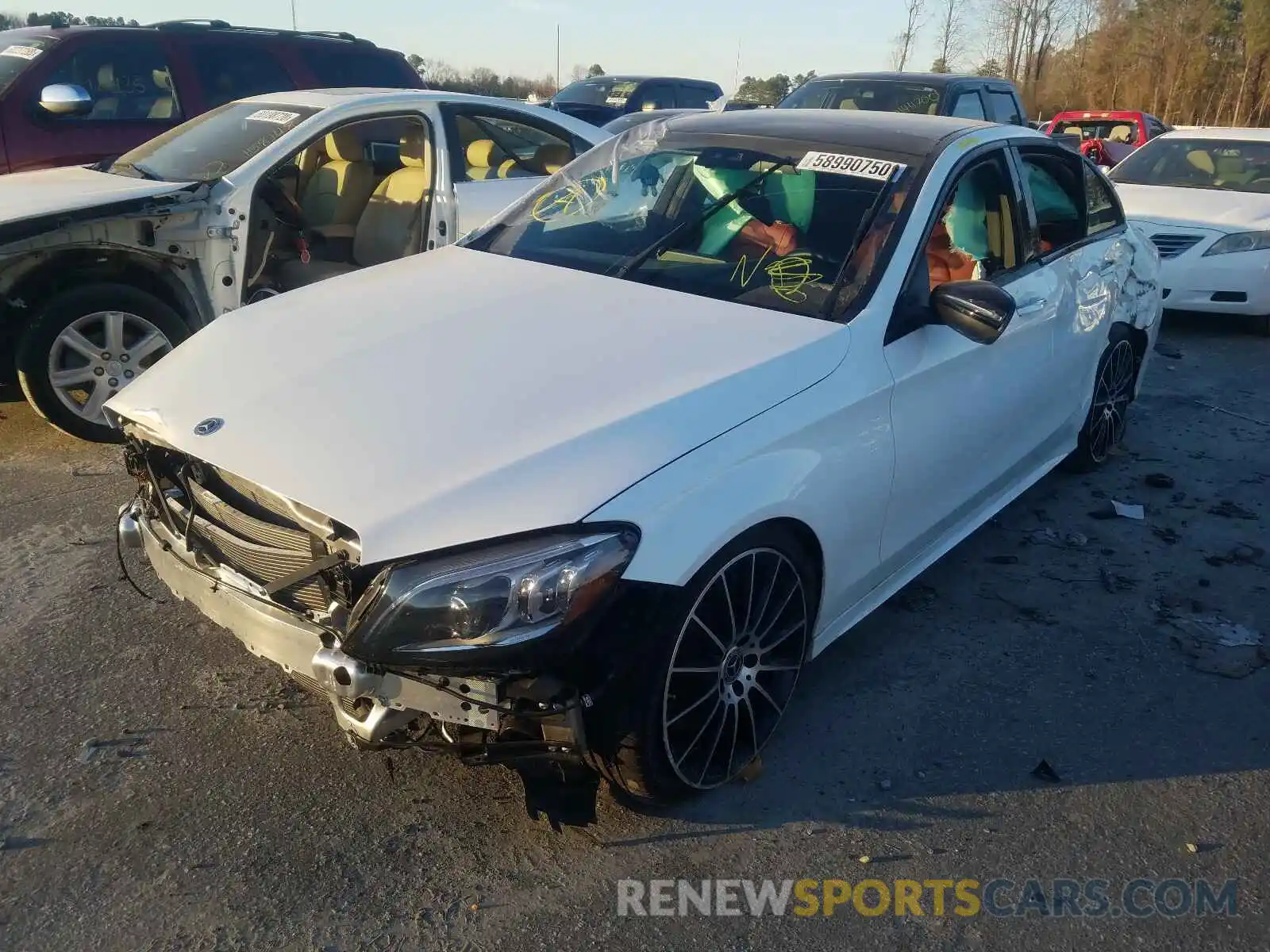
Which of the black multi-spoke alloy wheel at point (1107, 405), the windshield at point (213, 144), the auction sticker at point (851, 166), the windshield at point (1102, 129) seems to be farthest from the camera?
the windshield at point (1102, 129)

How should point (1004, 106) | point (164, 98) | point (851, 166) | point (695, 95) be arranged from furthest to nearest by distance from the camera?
point (695, 95) < point (1004, 106) < point (164, 98) < point (851, 166)

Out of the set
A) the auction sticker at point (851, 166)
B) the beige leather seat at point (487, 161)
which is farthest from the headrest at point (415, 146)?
the auction sticker at point (851, 166)

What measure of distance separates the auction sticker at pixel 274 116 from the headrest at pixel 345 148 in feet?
1.60

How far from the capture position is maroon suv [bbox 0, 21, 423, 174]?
21.9 ft

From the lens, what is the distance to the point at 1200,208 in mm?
8719

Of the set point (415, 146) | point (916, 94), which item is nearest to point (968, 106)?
point (916, 94)

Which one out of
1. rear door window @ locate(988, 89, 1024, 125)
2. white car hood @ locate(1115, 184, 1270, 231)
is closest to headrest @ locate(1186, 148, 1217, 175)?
white car hood @ locate(1115, 184, 1270, 231)

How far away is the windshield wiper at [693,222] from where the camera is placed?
140 inches

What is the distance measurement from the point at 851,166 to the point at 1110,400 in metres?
2.48

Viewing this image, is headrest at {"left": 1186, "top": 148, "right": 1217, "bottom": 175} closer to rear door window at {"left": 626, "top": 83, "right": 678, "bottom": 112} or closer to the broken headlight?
rear door window at {"left": 626, "top": 83, "right": 678, "bottom": 112}

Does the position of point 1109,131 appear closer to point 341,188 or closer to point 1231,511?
point 1231,511

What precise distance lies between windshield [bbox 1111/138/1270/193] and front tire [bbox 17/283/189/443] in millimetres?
8601

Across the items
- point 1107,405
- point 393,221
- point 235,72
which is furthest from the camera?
point 235,72

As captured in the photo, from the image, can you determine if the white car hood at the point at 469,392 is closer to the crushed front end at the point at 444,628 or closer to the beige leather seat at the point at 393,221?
the crushed front end at the point at 444,628
